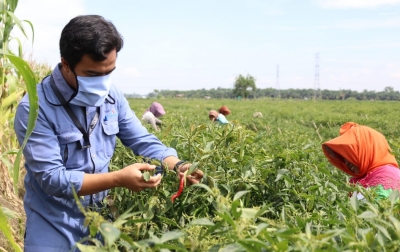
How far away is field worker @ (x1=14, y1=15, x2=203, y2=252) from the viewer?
178cm

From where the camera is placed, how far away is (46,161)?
70.7 inches

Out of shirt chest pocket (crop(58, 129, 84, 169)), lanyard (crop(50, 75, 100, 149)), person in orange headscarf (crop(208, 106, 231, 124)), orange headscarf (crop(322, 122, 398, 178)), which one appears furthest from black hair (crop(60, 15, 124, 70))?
person in orange headscarf (crop(208, 106, 231, 124))

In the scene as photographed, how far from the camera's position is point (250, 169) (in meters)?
1.93

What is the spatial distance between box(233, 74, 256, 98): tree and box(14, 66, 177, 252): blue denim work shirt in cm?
6352

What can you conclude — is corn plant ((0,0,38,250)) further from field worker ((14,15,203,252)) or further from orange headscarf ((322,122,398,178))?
orange headscarf ((322,122,398,178))

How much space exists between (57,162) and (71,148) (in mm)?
137

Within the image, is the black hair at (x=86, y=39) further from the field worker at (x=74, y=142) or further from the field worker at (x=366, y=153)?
the field worker at (x=366, y=153)

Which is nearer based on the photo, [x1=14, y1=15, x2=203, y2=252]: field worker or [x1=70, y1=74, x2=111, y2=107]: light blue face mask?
[x1=14, y1=15, x2=203, y2=252]: field worker

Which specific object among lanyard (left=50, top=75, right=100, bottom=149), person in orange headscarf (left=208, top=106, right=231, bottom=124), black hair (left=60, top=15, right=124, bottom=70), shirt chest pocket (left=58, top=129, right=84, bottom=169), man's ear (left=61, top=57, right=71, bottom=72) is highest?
black hair (left=60, top=15, right=124, bottom=70)

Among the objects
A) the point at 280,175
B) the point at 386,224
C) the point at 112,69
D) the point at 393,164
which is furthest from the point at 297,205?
the point at 393,164

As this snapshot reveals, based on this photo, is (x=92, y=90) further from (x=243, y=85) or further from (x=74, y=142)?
(x=243, y=85)

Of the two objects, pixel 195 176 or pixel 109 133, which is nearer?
pixel 195 176

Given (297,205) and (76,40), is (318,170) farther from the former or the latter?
(76,40)

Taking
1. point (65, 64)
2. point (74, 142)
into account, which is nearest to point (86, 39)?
point (65, 64)
